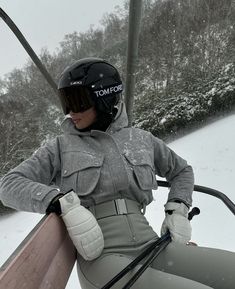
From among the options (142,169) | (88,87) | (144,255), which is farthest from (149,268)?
(88,87)

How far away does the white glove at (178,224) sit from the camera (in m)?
2.06

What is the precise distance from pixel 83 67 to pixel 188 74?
41.2 feet

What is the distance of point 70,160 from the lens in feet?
6.73

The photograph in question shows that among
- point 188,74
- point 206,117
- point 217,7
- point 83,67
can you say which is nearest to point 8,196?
point 83,67

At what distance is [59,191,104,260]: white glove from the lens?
1.77 m

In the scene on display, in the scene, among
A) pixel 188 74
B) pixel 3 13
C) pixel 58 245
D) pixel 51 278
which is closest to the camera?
pixel 51 278

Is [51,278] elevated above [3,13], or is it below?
below

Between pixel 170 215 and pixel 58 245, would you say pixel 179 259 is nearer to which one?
pixel 170 215

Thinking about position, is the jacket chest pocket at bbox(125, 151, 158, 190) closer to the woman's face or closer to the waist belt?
the waist belt

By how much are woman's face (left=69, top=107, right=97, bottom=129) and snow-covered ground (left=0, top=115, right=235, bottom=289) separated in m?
3.20

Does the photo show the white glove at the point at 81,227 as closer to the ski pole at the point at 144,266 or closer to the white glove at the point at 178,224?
the ski pole at the point at 144,266

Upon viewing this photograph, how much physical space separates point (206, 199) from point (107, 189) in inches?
209

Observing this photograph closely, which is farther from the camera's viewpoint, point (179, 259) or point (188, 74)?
point (188, 74)

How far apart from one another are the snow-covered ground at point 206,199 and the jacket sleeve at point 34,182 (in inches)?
125
